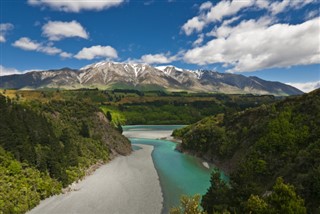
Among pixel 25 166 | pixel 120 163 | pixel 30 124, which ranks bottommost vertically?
pixel 120 163

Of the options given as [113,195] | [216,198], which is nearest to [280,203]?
[216,198]

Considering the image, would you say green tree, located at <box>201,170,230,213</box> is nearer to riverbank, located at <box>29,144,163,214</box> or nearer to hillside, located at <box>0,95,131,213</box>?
riverbank, located at <box>29,144,163,214</box>

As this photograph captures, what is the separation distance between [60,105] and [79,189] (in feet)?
185

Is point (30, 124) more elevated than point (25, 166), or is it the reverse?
point (30, 124)

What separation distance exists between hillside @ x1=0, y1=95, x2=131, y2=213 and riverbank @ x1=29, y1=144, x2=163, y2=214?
3094 mm

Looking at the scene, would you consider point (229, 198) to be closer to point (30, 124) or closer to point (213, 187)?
point (213, 187)

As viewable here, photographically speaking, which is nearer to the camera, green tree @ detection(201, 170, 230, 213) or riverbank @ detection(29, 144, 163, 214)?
green tree @ detection(201, 170, 230, 213)

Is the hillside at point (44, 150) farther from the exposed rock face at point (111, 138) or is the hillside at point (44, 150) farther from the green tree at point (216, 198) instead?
the green tree at point (216, 198)

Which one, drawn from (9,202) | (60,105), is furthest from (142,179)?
(60,105)

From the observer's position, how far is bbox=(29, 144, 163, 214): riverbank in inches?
2077

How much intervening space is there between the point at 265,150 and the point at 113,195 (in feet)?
111

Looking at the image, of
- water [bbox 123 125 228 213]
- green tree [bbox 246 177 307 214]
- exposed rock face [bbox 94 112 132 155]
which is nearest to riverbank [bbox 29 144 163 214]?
water [bbox 123 125 228 213]

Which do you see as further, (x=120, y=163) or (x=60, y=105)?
(x=60, y=105)

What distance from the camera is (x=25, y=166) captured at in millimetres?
60156
